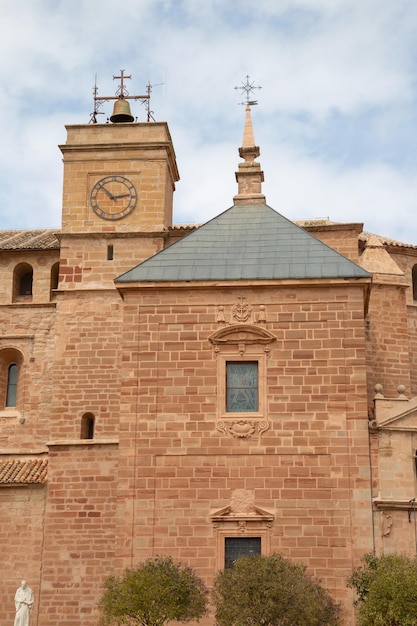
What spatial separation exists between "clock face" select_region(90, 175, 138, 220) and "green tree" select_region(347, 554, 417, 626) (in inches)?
541

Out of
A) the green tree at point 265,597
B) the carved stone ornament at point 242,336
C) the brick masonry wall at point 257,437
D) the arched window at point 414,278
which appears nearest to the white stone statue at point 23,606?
the brick masonry wall at point 257,437

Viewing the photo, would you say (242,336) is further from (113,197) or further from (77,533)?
(113,197)

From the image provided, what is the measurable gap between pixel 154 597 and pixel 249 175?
12.6 meters

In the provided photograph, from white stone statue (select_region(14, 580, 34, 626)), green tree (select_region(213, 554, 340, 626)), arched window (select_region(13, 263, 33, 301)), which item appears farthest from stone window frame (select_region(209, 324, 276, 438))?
arched window (select_region(13, 263, 33, 301))

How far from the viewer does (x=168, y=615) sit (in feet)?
64.2

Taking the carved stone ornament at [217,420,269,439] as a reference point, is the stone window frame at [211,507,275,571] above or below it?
below

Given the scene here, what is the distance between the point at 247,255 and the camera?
79.8ft

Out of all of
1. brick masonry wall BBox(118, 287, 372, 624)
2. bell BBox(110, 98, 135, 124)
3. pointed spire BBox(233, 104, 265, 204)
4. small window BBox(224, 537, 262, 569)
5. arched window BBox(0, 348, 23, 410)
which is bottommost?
small window BBox(224, 537, 262, 569)

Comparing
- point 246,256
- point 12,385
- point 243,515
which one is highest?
point 246,256

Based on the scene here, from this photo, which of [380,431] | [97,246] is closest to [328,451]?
[380,431]

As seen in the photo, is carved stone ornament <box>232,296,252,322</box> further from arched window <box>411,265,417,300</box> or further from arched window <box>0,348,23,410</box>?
arched window <box>411,265,417,300</box>

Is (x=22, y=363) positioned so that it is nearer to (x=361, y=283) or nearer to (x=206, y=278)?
(x=206, y=278)

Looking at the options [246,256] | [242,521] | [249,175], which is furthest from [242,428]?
[249,175]

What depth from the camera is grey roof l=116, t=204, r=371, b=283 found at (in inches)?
930
